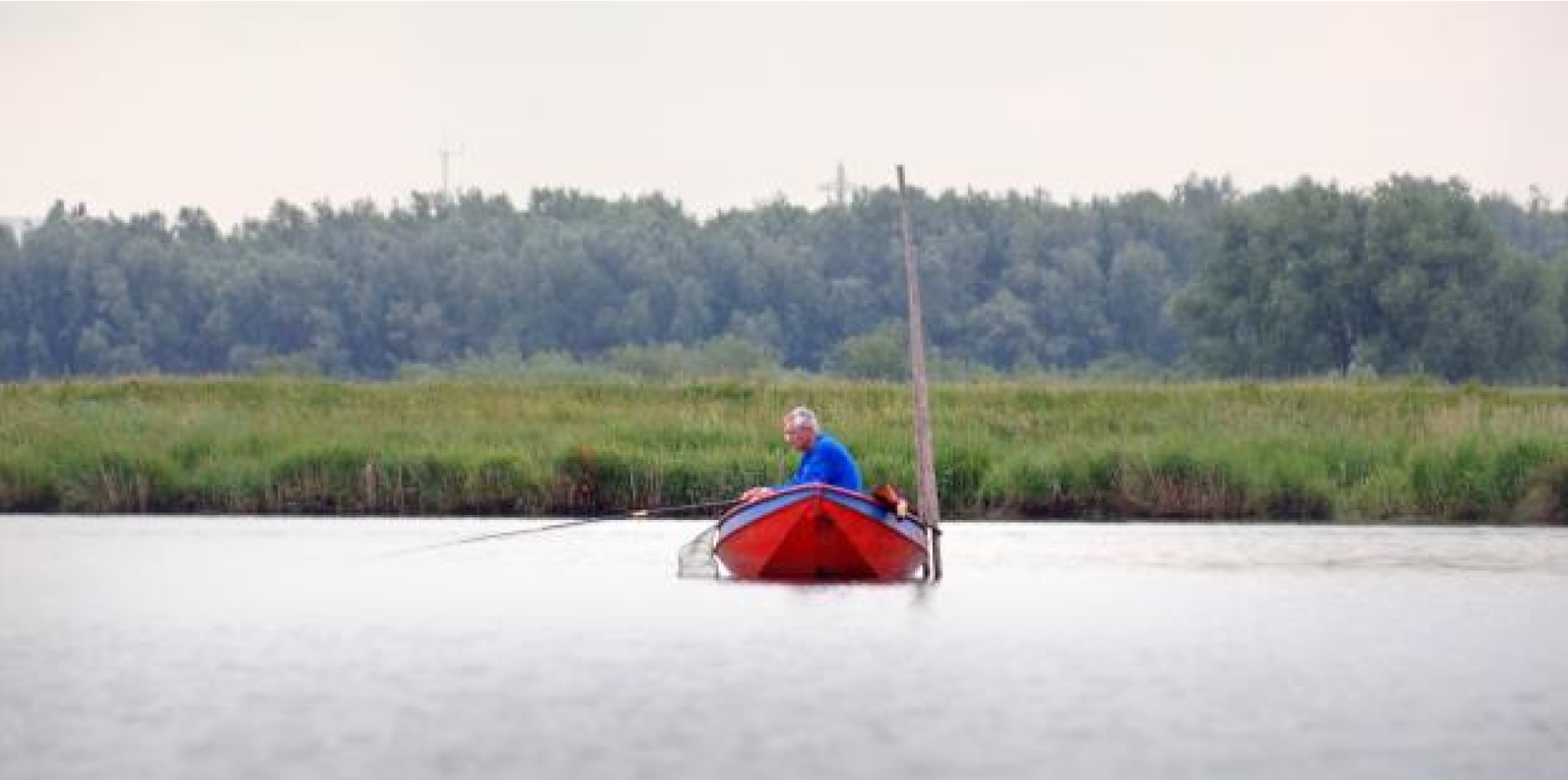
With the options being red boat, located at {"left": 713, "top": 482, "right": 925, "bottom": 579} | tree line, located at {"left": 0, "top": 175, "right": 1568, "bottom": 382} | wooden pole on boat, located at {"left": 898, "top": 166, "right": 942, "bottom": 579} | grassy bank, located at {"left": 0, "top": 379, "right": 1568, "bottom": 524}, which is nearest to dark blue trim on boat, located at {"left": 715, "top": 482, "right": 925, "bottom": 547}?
red boat, located at {"left": 713, "top": 482, "right": 925, "bottom": 579}

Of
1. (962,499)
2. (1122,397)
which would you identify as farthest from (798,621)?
(1122,397)

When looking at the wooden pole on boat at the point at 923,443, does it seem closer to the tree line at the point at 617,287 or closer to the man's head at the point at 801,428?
the man's head at the point at 801,428

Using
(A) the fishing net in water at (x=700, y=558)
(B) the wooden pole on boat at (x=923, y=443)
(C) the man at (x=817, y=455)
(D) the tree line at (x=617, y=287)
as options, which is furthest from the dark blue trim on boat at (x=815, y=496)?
(D) the tree line at (x=617, y=287)

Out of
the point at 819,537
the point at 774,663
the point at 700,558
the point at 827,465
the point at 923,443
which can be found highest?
the point at 923,443

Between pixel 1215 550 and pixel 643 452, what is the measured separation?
754 cm

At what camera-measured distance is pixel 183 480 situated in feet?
116

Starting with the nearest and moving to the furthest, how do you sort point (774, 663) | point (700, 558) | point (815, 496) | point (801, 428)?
1. point (774, 663)
2. point (815, 496)
3. point (801, 428)
4. point (700, 558)

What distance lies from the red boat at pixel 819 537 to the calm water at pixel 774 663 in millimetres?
295

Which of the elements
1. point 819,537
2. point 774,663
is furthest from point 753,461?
point 774,663

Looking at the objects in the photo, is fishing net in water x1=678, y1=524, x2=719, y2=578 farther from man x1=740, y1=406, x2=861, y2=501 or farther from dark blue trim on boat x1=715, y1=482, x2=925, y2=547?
man x1=740, y1=406, x2=861, y2=501

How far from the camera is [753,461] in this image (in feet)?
114

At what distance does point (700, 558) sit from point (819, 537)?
2.62 m

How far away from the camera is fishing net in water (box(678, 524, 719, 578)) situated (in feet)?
87.5

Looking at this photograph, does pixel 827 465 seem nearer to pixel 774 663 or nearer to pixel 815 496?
pixel 815 496
